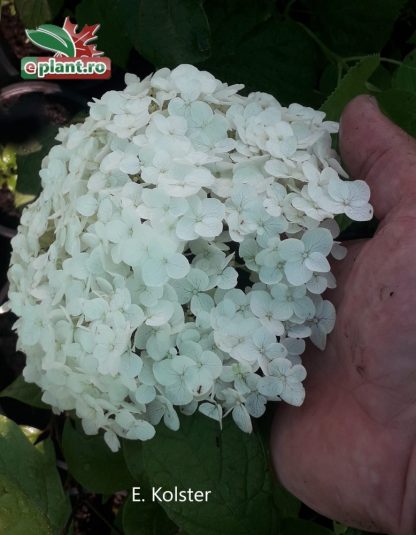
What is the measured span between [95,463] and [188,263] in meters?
0.49

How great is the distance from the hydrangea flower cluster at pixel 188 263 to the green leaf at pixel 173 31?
136 mm

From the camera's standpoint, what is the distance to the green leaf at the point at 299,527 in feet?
2.86

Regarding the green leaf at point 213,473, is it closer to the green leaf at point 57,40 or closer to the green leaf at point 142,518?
the green leaf at point 142,518

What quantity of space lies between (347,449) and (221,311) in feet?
0.87

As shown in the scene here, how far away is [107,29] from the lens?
1.21 metres

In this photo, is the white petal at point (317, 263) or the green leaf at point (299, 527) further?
the green leaf at point (299, 527)

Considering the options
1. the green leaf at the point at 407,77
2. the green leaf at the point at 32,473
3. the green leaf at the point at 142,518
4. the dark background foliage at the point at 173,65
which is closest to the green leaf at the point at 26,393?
the dark background foliage at the point at 173,65

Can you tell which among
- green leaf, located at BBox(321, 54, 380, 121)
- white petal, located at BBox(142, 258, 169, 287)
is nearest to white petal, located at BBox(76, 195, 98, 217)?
white petal, located at BBox(142, 258, 169, 287)

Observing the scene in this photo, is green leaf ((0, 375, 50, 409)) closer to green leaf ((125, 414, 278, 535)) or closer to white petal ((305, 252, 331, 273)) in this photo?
green leaf ((125, 414, 278, 535))

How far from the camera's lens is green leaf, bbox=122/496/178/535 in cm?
→ 95

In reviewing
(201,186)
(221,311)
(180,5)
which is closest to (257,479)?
(221,311)

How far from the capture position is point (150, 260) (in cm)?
70

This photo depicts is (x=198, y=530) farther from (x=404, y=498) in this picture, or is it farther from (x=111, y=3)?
(x=111, y=3)

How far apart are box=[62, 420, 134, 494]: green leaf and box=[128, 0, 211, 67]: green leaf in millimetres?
581
